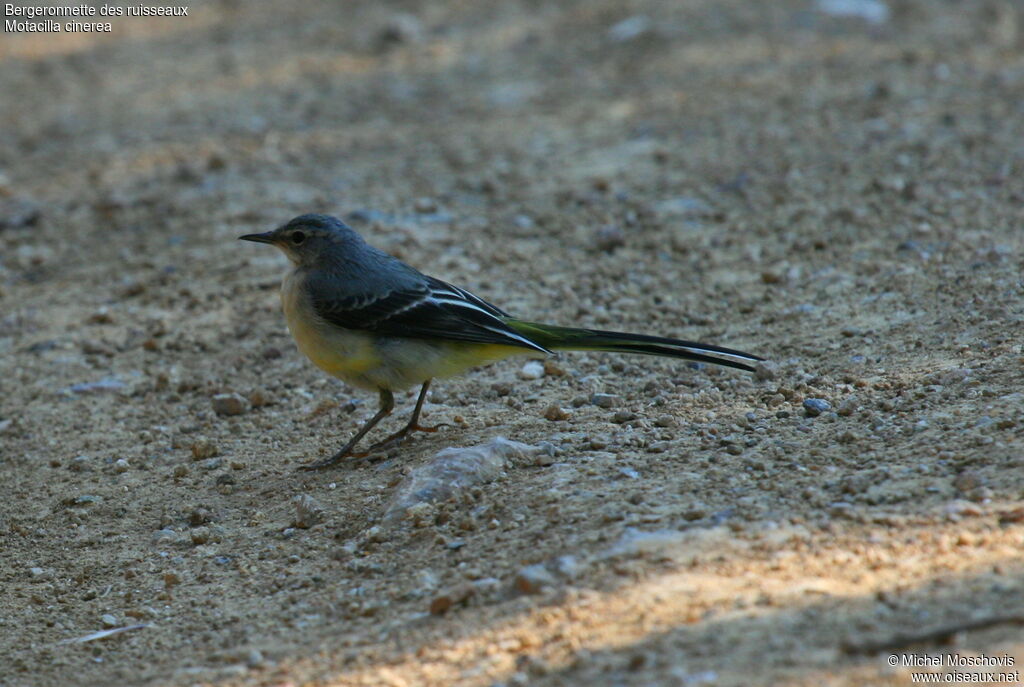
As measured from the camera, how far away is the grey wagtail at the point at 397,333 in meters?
6.01

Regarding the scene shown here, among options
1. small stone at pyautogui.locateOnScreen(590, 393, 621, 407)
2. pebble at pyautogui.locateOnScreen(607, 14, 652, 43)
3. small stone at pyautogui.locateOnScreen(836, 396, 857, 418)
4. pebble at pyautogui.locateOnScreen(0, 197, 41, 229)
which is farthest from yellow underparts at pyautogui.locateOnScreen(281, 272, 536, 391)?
pebble at pyautogui.locateOnScreen(607, 14, 652, 43)

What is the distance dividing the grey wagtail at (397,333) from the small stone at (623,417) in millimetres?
355

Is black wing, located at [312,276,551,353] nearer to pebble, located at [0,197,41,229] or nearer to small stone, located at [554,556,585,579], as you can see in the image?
small stone, located at [554,556,585,579]

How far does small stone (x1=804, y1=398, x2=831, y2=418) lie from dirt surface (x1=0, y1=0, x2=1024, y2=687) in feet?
0.07

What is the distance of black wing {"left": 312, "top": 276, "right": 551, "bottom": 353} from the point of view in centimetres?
604

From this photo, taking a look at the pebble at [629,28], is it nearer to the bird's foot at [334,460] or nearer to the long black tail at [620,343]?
the long black tail at [620,343]

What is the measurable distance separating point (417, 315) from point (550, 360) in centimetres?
105

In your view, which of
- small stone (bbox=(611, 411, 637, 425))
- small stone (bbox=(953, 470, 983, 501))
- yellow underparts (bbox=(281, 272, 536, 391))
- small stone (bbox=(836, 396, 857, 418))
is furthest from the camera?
yellow underparts (bbox=(281, 272, 536, 391))

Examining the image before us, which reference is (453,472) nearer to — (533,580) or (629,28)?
(533,580)

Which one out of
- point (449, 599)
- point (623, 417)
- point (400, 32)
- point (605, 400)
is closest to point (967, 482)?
point (623, 417)

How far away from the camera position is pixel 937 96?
10.0 m

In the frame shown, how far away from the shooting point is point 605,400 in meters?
6.18

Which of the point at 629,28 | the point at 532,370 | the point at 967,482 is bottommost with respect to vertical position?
the point at 532,370

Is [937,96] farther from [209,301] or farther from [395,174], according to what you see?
[209,301]
